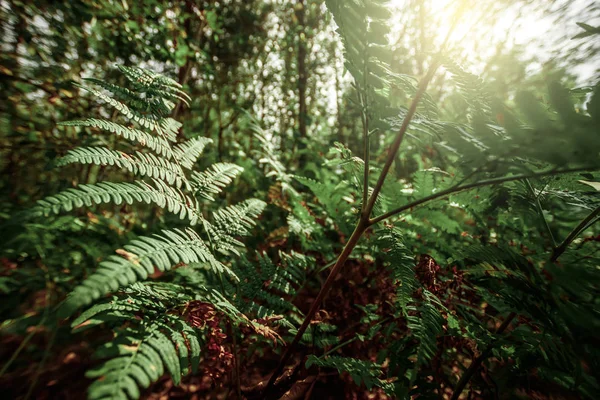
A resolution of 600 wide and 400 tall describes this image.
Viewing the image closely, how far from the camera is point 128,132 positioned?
0.94 m

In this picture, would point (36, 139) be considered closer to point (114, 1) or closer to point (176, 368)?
point (114, 1)

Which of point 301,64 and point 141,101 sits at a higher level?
point 301,64

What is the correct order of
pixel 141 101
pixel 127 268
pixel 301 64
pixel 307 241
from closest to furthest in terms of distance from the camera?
pixel 127 268
pixel 141 101
pixel 307 241
pixel 301 64

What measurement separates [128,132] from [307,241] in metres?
1.22

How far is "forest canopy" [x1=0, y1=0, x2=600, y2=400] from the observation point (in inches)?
28.0

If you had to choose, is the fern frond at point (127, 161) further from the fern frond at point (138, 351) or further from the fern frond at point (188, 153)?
the fern frond at point (138, 351)

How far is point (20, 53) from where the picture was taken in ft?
7.43

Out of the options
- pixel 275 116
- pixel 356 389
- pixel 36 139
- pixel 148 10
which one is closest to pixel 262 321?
pixel 356 389

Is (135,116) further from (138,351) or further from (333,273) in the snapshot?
(333,273)

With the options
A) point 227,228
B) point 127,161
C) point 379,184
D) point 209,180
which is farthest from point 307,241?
point 127,161

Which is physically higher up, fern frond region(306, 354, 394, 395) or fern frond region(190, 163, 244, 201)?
fern frond region(190, 163, 244, 201)

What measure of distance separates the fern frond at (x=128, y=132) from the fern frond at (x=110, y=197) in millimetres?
167

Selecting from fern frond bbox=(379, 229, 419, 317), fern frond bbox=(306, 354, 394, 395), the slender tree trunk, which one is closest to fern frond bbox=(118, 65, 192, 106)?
fern frond bbox=(379, 229, 419, 317)

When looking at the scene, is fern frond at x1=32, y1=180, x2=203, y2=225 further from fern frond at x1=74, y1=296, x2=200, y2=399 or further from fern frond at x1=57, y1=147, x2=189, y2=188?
fern frond at x1=74, y1=296, x2=200, y2=399
